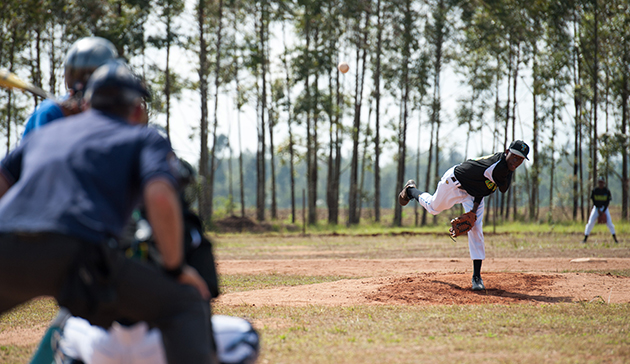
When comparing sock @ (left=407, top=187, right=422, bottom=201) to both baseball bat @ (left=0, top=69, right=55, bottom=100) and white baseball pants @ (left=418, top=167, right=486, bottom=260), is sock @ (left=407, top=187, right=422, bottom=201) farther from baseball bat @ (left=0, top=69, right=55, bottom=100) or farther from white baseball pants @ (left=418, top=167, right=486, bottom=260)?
baseball bat @ (left=0, top=69, right=55, bottom=100)

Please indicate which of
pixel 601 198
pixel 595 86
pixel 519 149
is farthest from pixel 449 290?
pixel 595 86

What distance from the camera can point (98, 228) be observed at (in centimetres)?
220

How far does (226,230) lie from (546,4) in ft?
69.4

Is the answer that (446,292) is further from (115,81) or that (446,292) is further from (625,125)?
(625,125)

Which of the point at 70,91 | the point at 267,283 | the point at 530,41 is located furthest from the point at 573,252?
the point at 530,41

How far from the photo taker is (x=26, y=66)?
2958 cm

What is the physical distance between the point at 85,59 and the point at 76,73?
0.35ft

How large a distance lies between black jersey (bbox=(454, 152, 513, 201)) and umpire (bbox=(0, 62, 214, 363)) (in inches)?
255

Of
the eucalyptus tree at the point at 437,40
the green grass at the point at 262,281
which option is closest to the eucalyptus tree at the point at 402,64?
the eucalyptus tree at the point at 437,40

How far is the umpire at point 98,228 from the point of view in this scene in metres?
2.19

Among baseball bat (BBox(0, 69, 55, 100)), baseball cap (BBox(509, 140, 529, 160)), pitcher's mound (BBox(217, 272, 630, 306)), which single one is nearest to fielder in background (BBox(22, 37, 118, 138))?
baseball bat (BBox(0, 69, 55, 100))

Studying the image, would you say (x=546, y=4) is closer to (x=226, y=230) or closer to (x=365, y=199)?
(x=365, y=199)

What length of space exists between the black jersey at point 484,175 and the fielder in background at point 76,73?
6.03m

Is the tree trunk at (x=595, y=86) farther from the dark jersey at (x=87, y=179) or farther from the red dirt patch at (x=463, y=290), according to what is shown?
the dark jersey at (x=87, y=179)
